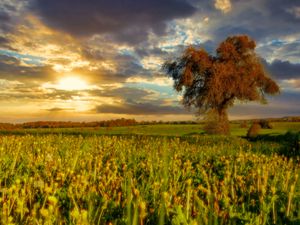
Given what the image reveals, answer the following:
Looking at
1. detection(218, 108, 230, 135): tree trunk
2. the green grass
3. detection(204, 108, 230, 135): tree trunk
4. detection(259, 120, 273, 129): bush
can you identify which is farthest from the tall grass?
detection(259, 120, 273, 129): bush

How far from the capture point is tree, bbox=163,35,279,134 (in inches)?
1431

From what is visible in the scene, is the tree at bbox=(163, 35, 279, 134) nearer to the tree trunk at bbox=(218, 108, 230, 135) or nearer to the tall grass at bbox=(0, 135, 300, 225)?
the tree trunk at bbox=(218, 108, 230, 135)

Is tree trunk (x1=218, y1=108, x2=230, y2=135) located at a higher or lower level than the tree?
lower

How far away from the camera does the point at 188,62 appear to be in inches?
1463

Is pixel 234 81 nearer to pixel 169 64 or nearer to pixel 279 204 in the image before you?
pixel 169 64

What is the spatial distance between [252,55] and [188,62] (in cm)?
643

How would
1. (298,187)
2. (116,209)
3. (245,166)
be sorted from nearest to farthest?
1. (116,209)
2. (298,187)
3. (245,166)

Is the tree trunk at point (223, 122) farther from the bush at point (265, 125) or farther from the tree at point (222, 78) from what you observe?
the bush at point (265, 125)

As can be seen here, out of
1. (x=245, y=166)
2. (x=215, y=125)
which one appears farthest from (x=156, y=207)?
(x=215, y=125)

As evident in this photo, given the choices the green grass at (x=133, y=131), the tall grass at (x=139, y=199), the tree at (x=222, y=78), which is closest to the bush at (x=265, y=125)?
the green grass at (x=133, y=131)

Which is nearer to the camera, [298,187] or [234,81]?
[298,187]

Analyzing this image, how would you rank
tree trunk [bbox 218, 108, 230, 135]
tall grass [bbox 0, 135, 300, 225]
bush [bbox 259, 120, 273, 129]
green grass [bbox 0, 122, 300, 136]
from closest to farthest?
tall grass [bbox 0, 135, 300, 225] → green grass [bbox 0, 122, 300, 136] → tree trunk [bbox 218, 108, 230, 135] → bush [bbox 259, 120, 273, 129]

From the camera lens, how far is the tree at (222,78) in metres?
36.3

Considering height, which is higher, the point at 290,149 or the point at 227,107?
the point at 227,107
